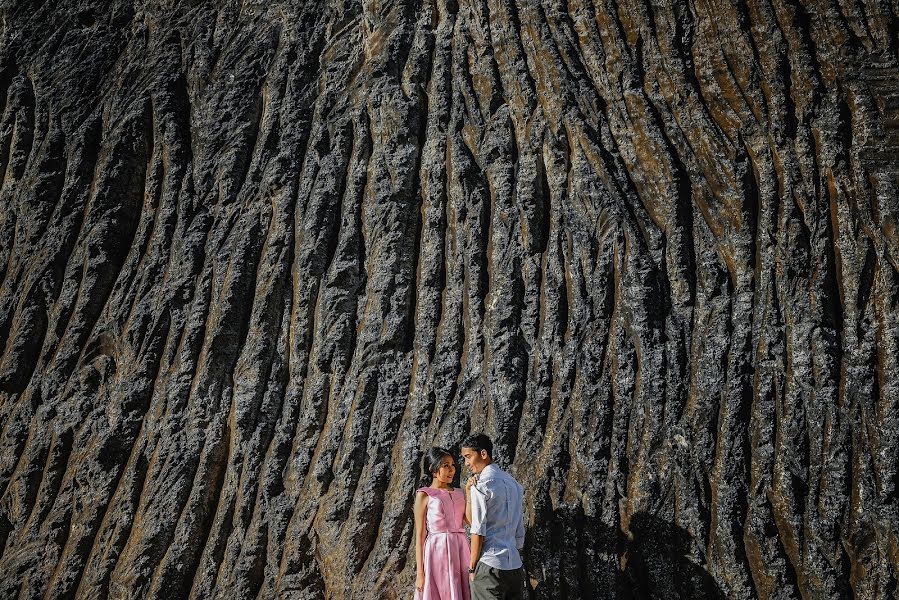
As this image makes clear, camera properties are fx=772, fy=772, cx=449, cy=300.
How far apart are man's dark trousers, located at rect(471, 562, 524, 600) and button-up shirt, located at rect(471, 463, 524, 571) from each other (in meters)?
0.03

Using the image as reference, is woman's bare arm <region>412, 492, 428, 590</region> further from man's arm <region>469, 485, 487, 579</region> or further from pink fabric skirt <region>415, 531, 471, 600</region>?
man's arm <region>469, 485, 487, 579</region>

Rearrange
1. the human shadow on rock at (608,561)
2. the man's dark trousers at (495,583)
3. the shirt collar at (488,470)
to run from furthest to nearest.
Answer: the human shadow on rock at (608,561) → the shirt collar at (488,470) → the man's dark trousers at (495,583)

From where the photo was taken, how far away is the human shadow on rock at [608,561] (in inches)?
154

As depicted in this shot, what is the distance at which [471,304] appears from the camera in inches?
178

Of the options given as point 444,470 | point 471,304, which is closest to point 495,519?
point 444,470

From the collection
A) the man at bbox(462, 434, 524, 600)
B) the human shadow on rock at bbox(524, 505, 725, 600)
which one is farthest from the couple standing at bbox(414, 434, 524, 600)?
the human shadow on rock at bbox(524, 505, 725, 600)

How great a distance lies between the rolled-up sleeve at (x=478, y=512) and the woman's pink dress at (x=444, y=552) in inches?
9.4

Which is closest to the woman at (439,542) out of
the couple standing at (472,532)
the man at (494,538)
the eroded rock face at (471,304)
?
the couple standing at (472,532)

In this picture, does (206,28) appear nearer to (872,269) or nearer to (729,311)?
(729,311)

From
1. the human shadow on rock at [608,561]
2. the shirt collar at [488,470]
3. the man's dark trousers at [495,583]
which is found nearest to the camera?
the man's dark trousers at [495,583]

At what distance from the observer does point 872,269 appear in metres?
4.06

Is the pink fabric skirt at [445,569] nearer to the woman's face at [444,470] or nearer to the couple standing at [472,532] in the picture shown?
the couple standing at [472,532]

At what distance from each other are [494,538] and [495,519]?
0.27ft

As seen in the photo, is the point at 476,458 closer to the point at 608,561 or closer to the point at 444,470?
the point at 444,470
